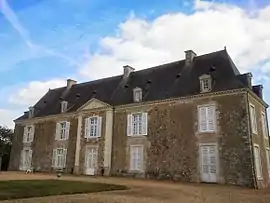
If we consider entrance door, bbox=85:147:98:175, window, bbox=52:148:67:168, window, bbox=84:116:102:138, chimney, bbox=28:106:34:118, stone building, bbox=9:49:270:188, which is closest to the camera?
stone building, bbox=9:49:270:188

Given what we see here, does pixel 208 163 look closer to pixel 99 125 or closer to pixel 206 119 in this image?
pixel 206 119

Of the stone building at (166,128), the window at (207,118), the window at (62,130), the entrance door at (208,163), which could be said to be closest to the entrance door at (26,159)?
the stone building at (166,128)

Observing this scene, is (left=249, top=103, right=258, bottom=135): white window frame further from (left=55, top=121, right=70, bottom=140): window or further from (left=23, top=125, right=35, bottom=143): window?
(left=23, top=125, right=35, bottom=143): window

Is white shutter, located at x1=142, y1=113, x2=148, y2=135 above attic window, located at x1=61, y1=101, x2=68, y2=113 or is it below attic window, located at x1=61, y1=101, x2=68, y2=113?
below

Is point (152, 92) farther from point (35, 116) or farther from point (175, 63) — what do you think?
point (35, 116)

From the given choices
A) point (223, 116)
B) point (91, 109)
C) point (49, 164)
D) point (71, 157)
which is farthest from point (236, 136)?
point (49, 164)

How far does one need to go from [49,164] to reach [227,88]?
1729cm

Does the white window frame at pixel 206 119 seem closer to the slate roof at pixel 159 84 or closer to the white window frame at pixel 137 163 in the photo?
the slate roof at pixel 159 84

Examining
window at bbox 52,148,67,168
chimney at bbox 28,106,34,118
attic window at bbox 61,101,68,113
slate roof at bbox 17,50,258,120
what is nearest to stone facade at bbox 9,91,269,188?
window at bbox 52,148,67,168

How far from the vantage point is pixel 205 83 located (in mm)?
19719

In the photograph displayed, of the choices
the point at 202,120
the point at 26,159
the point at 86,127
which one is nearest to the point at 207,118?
the point at 202,120

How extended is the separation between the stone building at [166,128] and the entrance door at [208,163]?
6 cm

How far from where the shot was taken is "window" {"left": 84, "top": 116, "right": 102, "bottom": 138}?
24.2 meters

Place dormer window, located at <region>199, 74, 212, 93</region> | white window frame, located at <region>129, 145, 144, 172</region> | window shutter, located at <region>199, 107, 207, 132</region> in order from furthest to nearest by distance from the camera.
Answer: white window frame, located at <region>129, 145, 144, 172</region>
dormer window, located at <region>199, 74, 212, 93</region>
window shutter, located at <region>199, 107, 207, 132</region>
